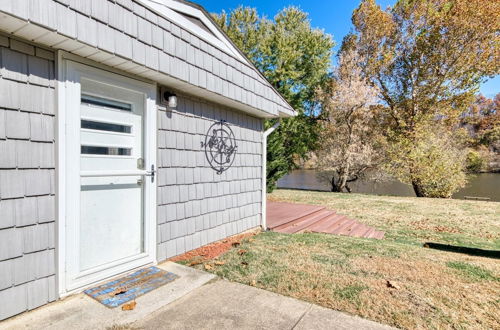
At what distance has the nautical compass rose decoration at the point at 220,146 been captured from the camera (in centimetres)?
402

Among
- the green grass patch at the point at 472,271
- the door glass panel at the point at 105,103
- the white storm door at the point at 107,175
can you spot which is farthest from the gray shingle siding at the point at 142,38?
the green grass patch at the point at 472,271

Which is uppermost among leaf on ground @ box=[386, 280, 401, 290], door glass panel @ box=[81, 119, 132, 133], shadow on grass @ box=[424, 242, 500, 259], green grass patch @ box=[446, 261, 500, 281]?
door glass panel @ box=[81, 119, 132, 133]

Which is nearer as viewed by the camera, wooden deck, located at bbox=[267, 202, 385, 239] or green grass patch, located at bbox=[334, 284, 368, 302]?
green grass patch, located at bbox=[334, 284, 368, 302]

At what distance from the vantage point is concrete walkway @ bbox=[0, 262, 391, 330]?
2.00 meters

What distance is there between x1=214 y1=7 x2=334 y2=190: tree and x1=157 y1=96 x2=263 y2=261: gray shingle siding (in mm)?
12083

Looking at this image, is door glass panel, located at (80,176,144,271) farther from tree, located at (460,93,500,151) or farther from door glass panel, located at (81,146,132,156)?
tree, located at (460,93,500,151)

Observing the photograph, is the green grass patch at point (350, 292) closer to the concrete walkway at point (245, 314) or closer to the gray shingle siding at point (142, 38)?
the concrete walkway at point (245, 314)

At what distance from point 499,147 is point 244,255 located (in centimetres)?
3736

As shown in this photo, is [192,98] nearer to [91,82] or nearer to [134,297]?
[91,82]

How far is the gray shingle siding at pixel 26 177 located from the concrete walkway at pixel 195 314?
244mm

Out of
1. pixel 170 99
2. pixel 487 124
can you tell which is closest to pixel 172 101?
pixel 170 99

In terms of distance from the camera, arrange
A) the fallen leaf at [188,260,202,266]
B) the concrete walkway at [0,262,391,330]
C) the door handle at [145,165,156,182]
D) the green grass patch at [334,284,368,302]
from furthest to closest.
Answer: the fallen leaf at [188,260,202,266]
the door handle at [145,165,156,182]
the green grass patch at [334,284,368,302]
the concrete walkway at [0,262,391,330]

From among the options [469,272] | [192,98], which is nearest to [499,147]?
[469,272]

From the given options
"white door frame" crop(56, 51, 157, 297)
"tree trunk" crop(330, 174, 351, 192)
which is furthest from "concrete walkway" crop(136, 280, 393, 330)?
"tree trunk" crop(330, 174, 351, 192)
